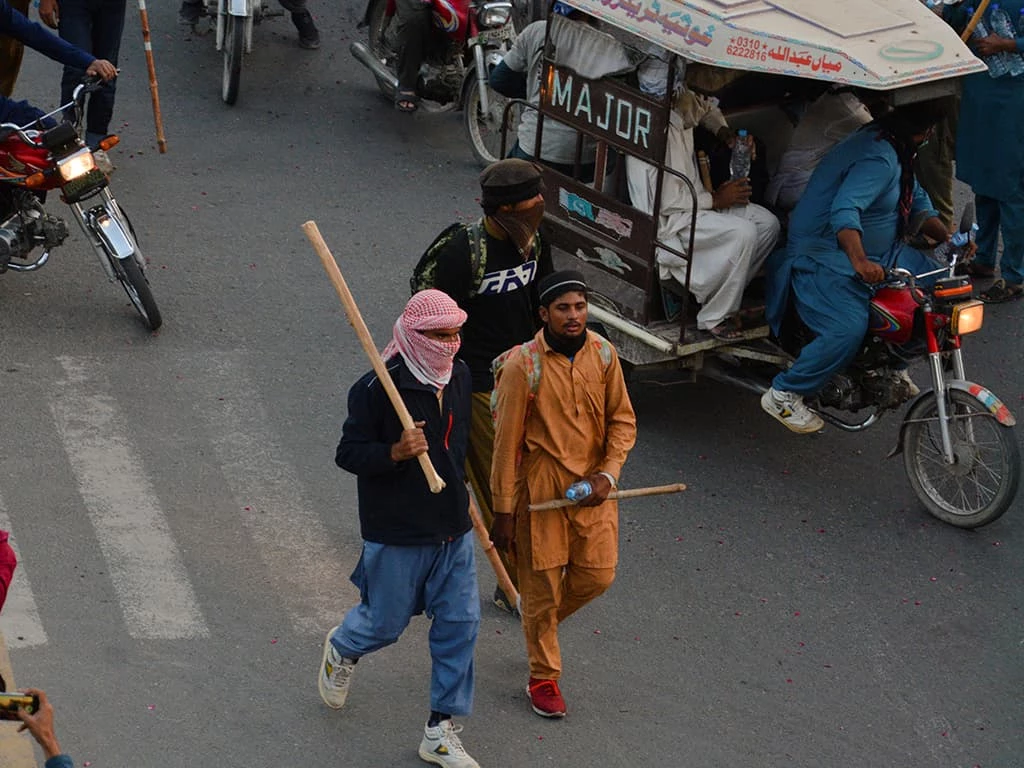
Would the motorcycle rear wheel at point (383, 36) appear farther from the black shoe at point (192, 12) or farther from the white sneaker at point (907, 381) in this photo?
the white sneaker at point (907, 381)

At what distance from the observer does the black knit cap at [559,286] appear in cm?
553

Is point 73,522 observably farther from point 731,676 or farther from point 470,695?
point 731,676

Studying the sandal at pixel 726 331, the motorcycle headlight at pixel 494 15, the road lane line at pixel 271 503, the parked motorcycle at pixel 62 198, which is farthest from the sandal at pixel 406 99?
the sandal at pixel 726 331

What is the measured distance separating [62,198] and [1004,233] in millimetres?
5430

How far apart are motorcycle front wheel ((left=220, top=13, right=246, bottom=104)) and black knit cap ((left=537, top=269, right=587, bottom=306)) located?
6.43 m

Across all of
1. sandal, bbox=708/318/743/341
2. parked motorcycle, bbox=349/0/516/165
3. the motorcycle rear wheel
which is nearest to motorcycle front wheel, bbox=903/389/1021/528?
sandal, bbox=708/318/743/341

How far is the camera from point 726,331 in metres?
7.82

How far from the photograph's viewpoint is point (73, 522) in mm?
6824

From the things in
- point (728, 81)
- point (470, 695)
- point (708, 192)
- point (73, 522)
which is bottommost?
point (73, 522)

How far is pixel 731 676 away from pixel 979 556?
63.2 inches

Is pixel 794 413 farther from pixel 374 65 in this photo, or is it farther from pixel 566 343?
pixel 374 65

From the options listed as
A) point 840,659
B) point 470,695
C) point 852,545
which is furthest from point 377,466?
point 852,545

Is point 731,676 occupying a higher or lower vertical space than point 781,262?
lower

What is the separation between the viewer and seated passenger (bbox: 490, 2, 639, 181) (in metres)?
7.78
